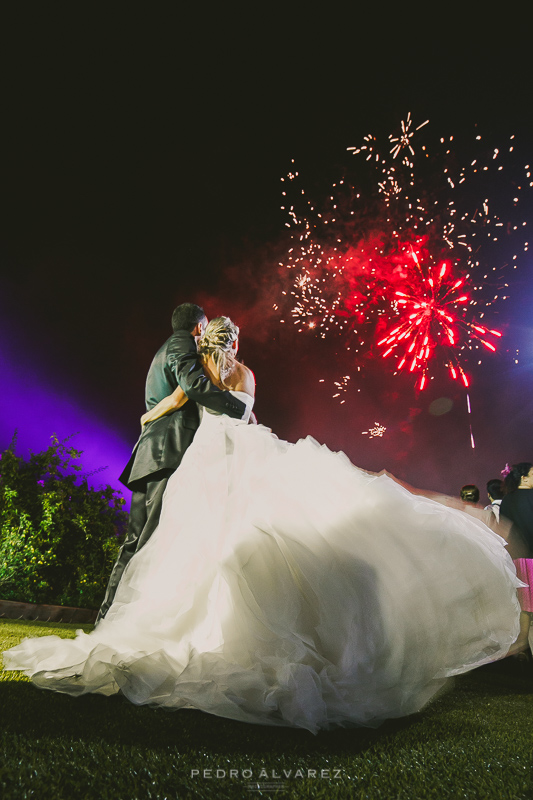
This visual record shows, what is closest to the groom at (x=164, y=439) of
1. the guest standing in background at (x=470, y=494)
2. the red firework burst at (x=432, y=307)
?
the guest standing in background at (x=470, y=494)

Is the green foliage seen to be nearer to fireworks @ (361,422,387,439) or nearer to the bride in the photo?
the bride

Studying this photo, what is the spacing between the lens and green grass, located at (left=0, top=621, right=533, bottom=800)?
1.12 metres

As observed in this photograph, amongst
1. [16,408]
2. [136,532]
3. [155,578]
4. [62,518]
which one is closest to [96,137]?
[16,408]

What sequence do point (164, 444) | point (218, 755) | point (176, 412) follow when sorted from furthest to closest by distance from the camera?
point (176, 412), point (164, 444), point (218, 755)

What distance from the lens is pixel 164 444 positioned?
3080mm

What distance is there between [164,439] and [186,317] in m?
1.01

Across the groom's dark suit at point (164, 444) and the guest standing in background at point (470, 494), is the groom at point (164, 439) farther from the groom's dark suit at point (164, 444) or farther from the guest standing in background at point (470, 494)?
the guest standing in background at point (470, 494)

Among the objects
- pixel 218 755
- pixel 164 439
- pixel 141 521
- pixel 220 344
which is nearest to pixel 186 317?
Answer: pixel 220 344

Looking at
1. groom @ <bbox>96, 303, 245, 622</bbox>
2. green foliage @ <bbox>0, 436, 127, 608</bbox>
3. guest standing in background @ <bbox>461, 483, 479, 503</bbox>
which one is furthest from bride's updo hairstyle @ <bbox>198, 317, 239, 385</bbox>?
green foliage @ <bbox>0, 436, 127, 608</bbox>

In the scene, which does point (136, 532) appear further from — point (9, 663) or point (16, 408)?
point (16, 408)

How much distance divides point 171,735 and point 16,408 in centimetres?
1012

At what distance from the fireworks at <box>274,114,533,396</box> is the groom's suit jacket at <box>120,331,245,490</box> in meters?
6.20

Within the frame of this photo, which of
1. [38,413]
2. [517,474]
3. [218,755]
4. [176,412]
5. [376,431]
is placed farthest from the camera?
[376,431]

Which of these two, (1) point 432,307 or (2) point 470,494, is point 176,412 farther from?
(1) point 432,307
